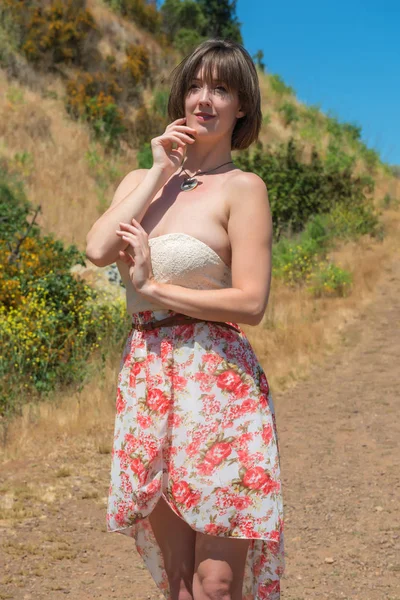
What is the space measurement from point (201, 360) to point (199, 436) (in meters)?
0.20

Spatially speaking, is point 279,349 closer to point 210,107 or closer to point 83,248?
point 83,248

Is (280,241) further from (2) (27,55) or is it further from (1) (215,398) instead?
(1) (215,398)

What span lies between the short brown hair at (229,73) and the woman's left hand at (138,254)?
45cm

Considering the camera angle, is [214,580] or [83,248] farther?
[83,248]

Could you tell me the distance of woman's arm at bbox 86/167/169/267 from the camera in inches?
84.7

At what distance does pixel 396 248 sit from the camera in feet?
42.4

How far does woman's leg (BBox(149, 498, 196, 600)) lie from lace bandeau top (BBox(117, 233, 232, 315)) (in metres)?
0.60

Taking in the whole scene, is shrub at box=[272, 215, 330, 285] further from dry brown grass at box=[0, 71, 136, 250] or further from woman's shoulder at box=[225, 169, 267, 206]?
woman's shoulder at box=[225, 169, 267, 206]

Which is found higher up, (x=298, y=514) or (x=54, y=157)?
(x=54, y=157)

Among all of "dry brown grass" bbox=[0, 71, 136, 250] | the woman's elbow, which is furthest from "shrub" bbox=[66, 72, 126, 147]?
the woman's elbow

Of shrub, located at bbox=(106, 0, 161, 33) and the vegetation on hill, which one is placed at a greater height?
shrub, located at bbox=(106, 0, 161, 33)

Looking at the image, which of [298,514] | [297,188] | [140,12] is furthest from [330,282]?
[140,12]

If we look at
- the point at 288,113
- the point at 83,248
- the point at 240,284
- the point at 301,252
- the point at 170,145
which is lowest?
the point at 240,284

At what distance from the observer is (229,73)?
2.19 meters
